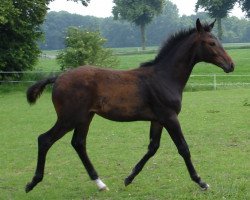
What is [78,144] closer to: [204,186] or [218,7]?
[204,186]

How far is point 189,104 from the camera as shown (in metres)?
19.7

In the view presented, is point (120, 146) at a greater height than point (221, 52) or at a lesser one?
lesser

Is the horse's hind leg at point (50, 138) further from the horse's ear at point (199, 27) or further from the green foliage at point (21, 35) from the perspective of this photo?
the green foliage at point (21, 35)

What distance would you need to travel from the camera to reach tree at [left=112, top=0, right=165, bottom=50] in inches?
2562

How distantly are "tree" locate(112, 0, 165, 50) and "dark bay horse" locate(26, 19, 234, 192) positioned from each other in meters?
58.4

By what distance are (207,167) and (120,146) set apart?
2993mm

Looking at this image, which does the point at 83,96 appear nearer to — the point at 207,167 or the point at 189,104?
the point at 207,167

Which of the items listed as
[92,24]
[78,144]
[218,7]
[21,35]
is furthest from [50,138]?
[218,7]

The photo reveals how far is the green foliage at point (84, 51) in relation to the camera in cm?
2827

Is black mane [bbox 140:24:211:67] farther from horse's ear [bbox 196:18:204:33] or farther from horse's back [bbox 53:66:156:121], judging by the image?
horse's back [bbox 53:66:156:121]

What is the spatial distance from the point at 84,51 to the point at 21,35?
13.1 feet

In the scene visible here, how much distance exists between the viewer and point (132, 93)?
683 centimetres

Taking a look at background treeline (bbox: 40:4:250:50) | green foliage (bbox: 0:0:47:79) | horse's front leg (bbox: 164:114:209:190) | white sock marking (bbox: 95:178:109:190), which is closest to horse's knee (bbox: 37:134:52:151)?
white sock marking (bbox: 95:178:109:190)

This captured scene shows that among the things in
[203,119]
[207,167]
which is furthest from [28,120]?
[207,167]
